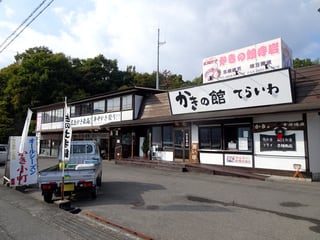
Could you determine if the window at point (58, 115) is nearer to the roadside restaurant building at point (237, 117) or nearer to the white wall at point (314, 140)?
the roadside restaurant building at point (237, 117)

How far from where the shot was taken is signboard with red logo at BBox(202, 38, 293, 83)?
16.9 meters

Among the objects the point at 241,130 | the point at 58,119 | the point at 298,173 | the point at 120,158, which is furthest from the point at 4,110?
the point at 298,173

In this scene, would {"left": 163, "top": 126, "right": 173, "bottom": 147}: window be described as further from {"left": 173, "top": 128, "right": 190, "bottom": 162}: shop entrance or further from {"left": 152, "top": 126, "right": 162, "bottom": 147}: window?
{"left": 173, "top": 128, "right": 190, "bottom": 162}: shop entrance

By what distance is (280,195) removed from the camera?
899 cm

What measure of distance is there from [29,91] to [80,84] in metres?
8.99

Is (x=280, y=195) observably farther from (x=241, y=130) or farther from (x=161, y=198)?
(x=241, y=130)

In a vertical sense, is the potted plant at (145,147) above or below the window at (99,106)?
below

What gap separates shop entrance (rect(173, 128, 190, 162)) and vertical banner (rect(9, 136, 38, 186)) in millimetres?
9068

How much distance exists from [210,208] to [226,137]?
8.13 metres

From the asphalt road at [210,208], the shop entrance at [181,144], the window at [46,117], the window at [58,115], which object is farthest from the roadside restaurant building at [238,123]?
the window at [46,117]

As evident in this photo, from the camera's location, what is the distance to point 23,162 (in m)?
11.2

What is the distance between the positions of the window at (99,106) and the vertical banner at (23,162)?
14.2 m

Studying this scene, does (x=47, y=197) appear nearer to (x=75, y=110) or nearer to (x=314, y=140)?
(x=314, y=140)

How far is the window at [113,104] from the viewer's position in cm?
2395
